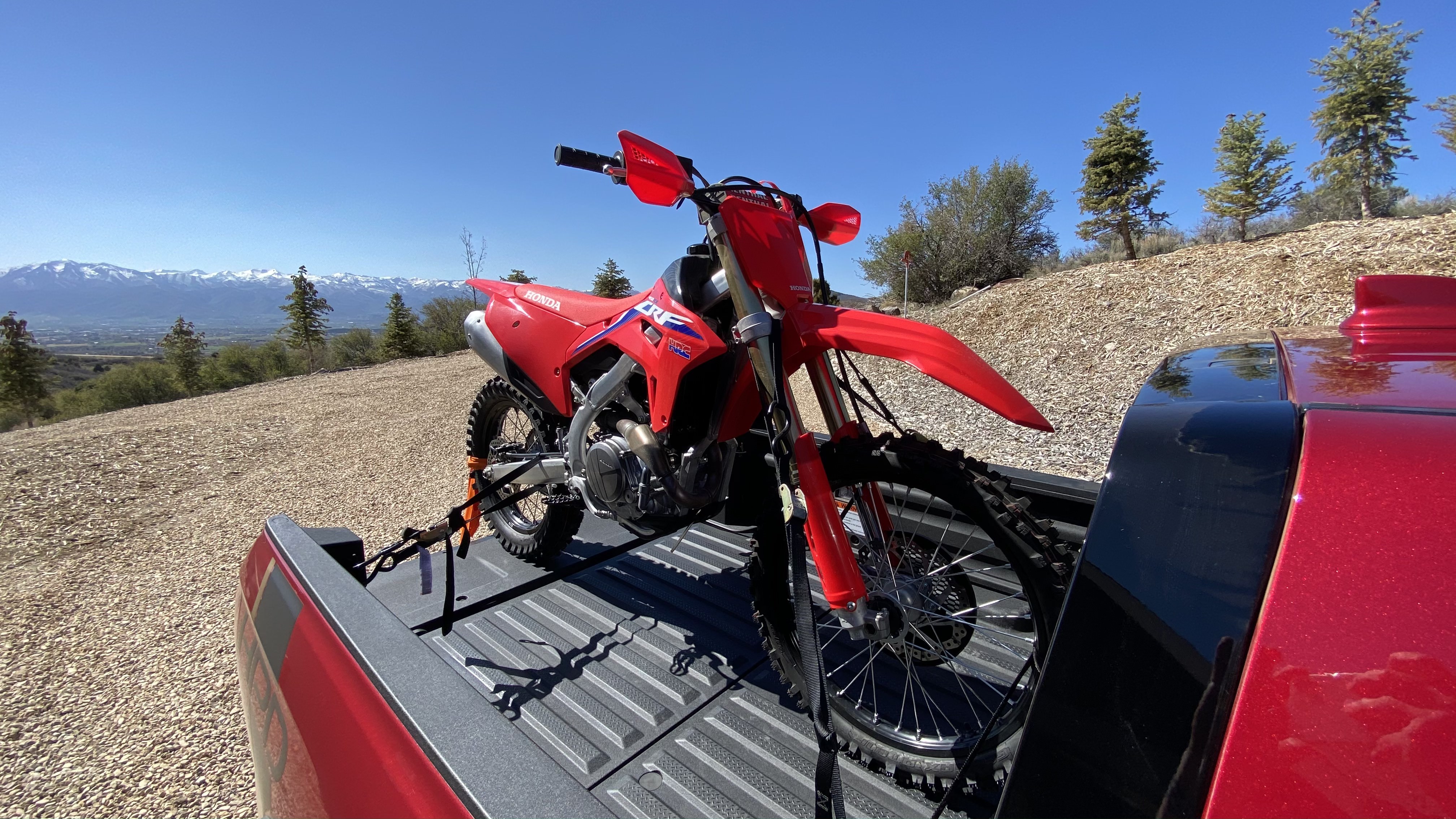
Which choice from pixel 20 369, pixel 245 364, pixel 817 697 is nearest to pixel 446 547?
pixel 817 697

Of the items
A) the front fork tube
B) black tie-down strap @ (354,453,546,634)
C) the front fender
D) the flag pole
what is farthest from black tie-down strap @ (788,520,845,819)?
the flag pole

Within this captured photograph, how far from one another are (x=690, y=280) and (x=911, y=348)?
0.82 m

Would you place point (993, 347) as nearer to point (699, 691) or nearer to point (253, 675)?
point (699, 691)

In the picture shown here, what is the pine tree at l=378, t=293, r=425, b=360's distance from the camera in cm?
2522

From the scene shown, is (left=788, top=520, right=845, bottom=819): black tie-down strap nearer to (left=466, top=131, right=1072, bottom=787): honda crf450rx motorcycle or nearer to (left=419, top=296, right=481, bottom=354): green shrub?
(left=466, top=131, right=1072, bottom=787): honda crf450rx motorcycle

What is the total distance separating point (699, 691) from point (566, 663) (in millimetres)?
484

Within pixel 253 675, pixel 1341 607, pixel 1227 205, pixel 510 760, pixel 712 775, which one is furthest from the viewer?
pixel 1227 205

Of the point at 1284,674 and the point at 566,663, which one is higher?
the point at 1284,674

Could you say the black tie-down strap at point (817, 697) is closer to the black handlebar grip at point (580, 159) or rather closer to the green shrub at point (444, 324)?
the black handlebar grip at point (580, 159)

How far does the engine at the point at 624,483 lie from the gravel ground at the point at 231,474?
1.64 metres

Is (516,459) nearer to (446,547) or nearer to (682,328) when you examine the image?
(446,547)

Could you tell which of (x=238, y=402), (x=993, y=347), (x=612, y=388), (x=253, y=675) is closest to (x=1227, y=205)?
(x=993, y=347)

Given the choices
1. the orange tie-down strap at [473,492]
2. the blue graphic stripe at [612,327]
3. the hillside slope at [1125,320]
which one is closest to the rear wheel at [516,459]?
the orange tie-down strap at [473,492]

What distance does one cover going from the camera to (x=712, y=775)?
4.90 feet
